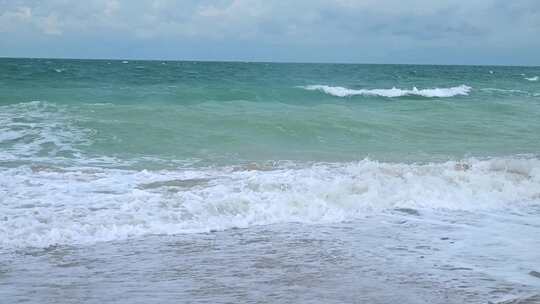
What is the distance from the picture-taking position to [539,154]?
13.7m

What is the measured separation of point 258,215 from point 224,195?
3.03ft

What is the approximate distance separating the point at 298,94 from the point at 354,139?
15.6 metres

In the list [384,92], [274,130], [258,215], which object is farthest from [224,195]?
[384,92]

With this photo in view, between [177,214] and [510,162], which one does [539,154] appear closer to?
[510,162]

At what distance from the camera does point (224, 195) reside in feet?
27.5

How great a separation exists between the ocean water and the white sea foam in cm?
3

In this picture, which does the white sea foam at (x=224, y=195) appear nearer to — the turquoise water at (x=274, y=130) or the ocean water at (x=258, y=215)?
the ocean water at (x=258, y=215)

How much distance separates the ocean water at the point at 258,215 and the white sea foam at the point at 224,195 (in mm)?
30

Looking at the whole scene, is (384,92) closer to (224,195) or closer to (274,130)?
(274,130)

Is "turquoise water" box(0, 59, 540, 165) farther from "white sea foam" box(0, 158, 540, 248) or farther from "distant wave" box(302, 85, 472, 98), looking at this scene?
"distant wave" box(302, 85, 472, 98)

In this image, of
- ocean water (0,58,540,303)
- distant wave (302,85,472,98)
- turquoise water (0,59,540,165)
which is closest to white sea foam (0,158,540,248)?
ocean water (0,58,540,303)

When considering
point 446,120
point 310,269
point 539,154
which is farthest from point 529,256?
point 446,120

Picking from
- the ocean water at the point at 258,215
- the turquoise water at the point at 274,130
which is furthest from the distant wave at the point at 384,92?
the ocean water at the point at 258,215

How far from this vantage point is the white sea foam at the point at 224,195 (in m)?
6.95
